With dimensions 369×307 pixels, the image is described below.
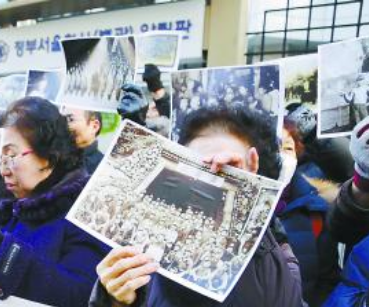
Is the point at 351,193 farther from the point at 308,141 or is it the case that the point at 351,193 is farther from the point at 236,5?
the point at 236,5

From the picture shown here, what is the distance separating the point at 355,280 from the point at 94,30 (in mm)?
4293

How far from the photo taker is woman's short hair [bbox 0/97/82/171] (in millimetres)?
1171

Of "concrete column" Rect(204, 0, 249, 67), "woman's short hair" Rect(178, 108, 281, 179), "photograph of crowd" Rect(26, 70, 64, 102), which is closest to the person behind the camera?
"woman's short hair" Rect(178, 108, 281, 179)

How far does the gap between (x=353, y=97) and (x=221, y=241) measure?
499 mm

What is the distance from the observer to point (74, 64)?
1.43 meters

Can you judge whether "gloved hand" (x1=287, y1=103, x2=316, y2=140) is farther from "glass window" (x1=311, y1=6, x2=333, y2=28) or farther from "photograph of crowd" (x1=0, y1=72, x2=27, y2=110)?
"glass window" (x1=311, y1=6, x2=333, y2=28)

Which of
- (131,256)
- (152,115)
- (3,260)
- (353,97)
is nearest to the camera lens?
(131,256)

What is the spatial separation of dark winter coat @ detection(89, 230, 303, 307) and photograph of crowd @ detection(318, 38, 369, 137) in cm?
36

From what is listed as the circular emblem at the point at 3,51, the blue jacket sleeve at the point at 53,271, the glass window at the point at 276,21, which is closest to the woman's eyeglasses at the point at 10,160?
the blue jacket sleeve at the point at 53,271

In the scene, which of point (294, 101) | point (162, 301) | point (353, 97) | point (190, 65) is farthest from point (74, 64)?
point (190, 65)

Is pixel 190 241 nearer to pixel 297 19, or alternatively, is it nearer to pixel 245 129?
pixel 245 129

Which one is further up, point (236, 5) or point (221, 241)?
point (236, 5)

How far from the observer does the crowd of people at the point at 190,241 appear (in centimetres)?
72

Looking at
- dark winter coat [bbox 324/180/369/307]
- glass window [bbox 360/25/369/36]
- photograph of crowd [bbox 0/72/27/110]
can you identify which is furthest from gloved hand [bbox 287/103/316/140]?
glass window [bbox 360/25/369/36]
